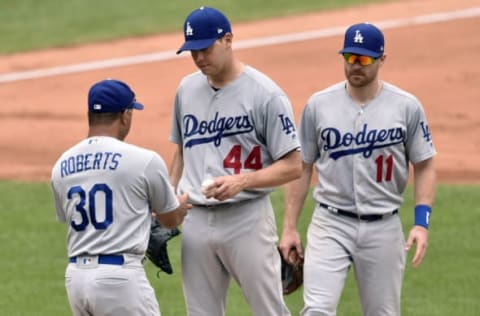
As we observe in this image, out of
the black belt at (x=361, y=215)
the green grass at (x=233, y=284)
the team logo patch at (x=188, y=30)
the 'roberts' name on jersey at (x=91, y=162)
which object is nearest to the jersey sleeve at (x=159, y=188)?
the 'roberts' name on jersey at (x=91, y=162)

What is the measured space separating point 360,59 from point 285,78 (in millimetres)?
10723

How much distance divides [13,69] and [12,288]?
9.60 meters

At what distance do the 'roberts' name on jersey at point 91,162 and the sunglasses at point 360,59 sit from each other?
5.56 ft

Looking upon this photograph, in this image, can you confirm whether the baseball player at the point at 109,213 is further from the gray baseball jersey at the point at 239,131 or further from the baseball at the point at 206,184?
the gray baseball jersey at the point at 239,131

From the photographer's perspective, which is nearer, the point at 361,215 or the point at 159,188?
the point at 159,188

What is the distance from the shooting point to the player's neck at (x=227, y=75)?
802 cm

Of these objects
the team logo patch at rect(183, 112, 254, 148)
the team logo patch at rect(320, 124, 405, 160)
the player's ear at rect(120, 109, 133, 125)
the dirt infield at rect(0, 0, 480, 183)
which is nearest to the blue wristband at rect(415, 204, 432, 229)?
the team logo patch at rect(320, 124, 405, 160)

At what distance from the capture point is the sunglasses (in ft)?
26.8

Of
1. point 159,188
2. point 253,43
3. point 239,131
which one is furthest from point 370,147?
point 253,43

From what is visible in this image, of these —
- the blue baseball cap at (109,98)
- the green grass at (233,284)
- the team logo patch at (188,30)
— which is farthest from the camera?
the green grass at (233,284)

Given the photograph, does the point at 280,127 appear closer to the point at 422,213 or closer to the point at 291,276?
the point at 422,213

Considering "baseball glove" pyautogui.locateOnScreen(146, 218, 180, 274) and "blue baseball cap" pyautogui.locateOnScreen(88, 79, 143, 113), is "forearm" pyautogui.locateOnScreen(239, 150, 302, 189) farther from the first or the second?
"blue baseball cap" pyautogui.locateOnScreen(88, 79, 143, 113)

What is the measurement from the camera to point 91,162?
727cm

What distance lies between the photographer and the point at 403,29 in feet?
68.1
